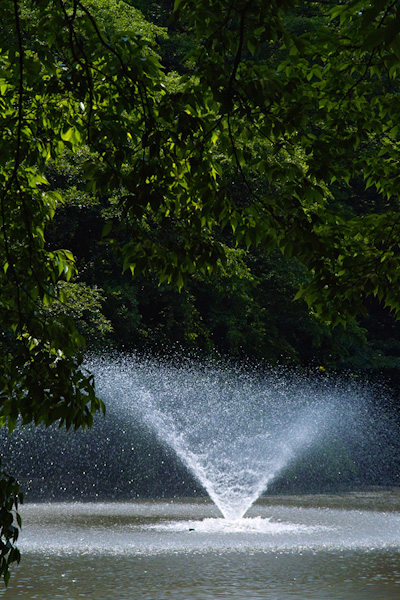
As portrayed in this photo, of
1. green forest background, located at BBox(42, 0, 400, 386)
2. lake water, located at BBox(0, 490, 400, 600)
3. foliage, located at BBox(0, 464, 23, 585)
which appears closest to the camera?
foliage, located at BBox(0, 464, 23, 585)

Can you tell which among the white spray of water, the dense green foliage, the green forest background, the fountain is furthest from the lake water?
the green forest background

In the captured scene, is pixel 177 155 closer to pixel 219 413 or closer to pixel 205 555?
pixel 205 555

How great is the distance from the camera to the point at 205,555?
34.6 feet

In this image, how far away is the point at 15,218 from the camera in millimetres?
5512

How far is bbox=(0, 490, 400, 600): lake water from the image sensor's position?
8.50m

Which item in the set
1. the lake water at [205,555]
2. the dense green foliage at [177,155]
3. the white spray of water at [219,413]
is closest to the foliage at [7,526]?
the dense green foliage at [177,155]

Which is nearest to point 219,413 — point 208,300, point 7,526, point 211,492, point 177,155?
point 208,300

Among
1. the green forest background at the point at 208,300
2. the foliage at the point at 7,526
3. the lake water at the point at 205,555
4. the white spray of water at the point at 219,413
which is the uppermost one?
the green forest background at the point at 208,300

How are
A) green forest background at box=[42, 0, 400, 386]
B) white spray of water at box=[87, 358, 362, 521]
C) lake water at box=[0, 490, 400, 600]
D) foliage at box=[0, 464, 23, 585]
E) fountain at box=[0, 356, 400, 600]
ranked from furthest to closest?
white spray of water at box=[87, 358, 362, 521], green forest background at box=[42, 0, 400, 386], fountain at box=[0, 356, 400, 600], lake water at box=[0, 490, 400, 600], foliage at box=[0, 464, 23, 585]

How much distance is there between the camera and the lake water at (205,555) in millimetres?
8500

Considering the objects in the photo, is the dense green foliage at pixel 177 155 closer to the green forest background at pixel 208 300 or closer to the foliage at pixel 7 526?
the foliage at pixel 7 526

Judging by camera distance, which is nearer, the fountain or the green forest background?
the fountain

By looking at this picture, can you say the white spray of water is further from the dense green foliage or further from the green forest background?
the dense green foliage

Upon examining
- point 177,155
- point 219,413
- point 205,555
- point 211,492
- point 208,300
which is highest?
point 208,300
